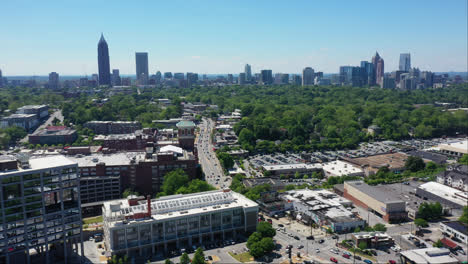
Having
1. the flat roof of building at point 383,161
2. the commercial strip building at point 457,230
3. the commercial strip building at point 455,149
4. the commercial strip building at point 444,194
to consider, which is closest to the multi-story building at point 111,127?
the flat roof of building at point 383,161

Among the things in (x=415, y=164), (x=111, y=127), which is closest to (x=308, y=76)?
(x=111, y=127)

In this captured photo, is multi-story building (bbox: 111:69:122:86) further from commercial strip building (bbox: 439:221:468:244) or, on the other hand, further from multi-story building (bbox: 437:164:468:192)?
commercial strip building (bbox: 439:221:468:244)

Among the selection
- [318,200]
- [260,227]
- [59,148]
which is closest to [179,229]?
[260,227]

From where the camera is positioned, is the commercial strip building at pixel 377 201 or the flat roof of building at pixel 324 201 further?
the commercial strip building at pixel 377 201

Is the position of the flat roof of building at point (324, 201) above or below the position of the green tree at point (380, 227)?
above

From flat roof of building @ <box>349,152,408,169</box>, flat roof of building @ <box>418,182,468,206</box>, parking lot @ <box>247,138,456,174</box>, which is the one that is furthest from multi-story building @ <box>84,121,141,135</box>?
flat roof of building @ <box>418,182,468,206</box>

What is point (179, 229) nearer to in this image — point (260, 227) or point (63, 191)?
point (260, 227)

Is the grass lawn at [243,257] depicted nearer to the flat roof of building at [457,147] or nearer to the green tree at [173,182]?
the green tree at [173,182]
